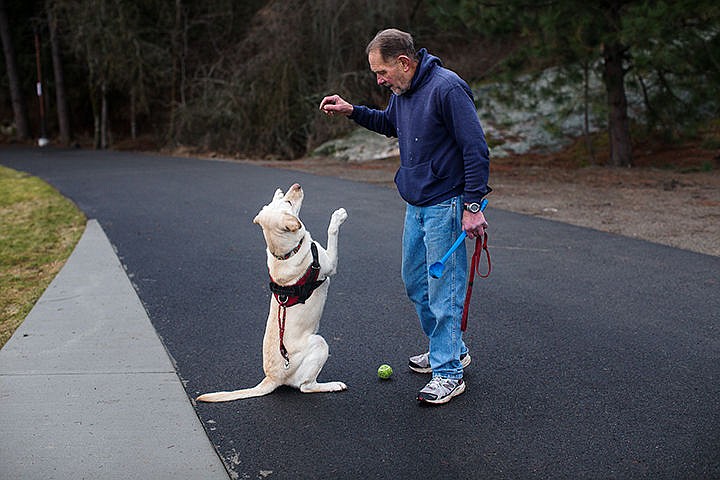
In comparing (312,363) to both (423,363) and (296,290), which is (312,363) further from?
(423,363)

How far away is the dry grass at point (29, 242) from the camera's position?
646 centimetres

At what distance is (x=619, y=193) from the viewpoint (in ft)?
41.9

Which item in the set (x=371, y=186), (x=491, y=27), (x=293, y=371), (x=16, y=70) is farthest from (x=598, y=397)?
(x=16, y=70)

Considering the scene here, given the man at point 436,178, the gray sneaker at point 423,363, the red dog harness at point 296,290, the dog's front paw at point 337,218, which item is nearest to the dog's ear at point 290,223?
the red dog harness at point 296,290

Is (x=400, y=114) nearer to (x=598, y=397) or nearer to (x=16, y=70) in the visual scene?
(x=598, y=397)

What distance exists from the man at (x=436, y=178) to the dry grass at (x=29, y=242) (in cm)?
313

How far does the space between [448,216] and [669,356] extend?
6.71ft

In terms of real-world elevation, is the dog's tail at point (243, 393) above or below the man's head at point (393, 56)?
below

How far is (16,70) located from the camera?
1273 inches

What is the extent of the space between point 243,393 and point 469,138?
194 cm

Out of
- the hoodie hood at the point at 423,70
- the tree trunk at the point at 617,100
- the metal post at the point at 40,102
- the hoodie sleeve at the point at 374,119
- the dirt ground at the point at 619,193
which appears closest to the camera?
the hoodie hood at the point at 423,70

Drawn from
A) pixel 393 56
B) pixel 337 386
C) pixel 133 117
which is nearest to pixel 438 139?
pixel 393 56

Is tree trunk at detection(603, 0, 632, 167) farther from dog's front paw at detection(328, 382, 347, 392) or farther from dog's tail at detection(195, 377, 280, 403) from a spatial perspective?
dog's tail at detection(195, 377, 280, 403)

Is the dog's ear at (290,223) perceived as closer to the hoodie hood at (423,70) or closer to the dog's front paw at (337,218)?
the dog's front paw at (337,218)
